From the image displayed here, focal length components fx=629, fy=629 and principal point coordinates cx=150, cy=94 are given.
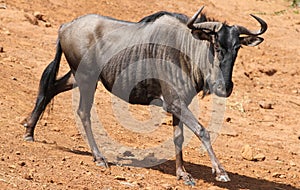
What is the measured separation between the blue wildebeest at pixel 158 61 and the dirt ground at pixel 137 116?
0.55 m

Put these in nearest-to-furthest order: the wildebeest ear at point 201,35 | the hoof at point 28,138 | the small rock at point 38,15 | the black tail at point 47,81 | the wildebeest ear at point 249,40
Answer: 1. the wildebeest ear at point 201,35
2. the wildebeest ear at point 249,40
3. the hoof at point 28,138
4. the black tail at point 47,81
5. the small rock at point 38,15

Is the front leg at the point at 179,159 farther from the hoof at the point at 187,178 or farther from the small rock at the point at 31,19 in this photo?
the small rock at the point at 31,19

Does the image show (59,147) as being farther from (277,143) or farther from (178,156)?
(277,143)

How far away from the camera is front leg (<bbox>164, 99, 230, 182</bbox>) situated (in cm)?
736

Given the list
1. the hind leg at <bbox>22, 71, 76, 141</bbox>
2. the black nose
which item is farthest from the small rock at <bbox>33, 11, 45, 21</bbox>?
the black nose

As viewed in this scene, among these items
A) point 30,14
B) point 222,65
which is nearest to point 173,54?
point 222,65

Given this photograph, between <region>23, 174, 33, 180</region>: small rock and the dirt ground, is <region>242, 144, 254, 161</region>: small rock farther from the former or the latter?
<region>23, 174, 33, 180</region>: small rock

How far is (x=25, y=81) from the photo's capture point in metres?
11.4

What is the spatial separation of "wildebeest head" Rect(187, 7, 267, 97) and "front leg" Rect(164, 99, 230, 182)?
1.35 ft

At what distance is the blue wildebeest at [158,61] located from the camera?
7.39 m

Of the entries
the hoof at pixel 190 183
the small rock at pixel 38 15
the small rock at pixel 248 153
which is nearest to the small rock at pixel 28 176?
the hoof at pixel 190 183

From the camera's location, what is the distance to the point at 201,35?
754cm

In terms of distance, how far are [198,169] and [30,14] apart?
8.62m

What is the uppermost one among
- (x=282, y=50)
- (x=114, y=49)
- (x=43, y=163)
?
(x=114, y=49)
